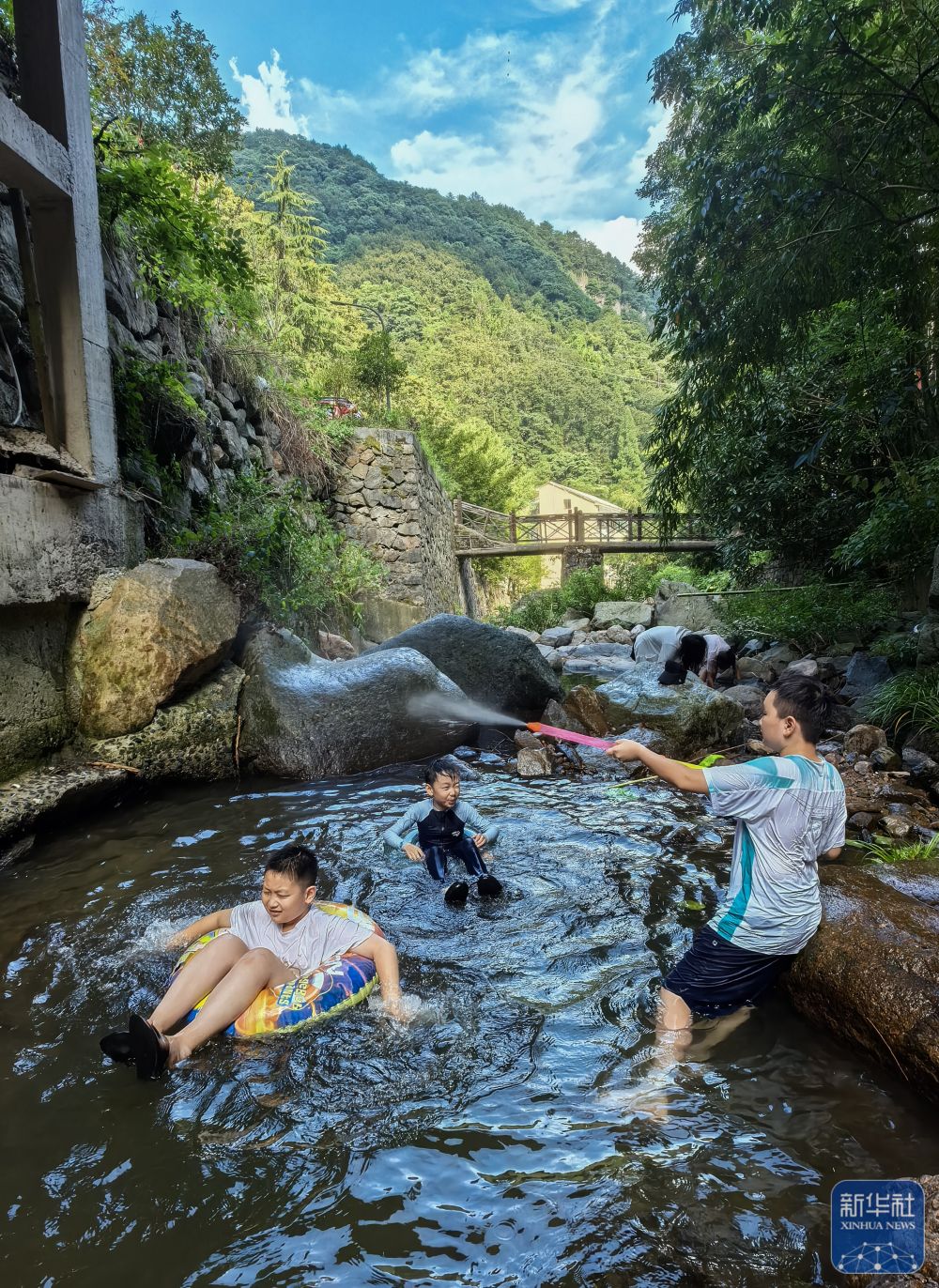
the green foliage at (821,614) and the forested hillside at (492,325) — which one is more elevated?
the forested hillside at (492,325)

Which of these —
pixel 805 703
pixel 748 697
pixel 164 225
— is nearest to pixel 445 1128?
pixel 805 703

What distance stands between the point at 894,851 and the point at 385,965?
11.6 feet

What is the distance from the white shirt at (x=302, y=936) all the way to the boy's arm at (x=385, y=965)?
4 cm

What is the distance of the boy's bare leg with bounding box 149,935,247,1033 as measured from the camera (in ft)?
10.4

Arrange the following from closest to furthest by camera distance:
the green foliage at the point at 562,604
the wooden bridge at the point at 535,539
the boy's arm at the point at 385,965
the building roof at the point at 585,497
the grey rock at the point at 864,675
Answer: the boy's arm at the point at 385,965 < the grey rock at the point at 864,675 < the green foliage at the point at 562,604 < the wooden bridge at the point at 535,539 < the building roof at the point at 585,497

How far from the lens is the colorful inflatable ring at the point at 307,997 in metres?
3.20

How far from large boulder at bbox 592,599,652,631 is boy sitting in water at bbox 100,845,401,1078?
16.1 meters

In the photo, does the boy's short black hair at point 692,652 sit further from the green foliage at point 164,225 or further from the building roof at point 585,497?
the building roof at point 585,497

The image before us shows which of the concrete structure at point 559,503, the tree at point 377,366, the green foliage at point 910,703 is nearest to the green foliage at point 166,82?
the tree at point 377,366

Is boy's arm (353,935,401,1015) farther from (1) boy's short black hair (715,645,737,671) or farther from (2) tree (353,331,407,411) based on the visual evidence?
(2) tree (353,331,407,411)

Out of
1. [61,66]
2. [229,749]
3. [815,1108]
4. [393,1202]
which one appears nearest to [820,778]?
[815,1108]

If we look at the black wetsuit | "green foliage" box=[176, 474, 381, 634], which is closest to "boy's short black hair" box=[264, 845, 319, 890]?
the black wetsuit

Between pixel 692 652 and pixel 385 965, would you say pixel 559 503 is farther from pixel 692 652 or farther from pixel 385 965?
pixel 385 965

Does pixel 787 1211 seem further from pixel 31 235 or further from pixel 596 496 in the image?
pixel 596 496
